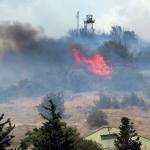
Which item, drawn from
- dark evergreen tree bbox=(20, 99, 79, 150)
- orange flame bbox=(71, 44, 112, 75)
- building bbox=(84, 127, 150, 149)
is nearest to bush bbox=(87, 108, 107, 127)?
building bbox=(84, 127, 150, 149)

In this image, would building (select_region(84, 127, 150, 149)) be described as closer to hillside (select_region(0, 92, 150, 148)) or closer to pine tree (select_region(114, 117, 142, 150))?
A: hillside (select_region(0, 92, 150, 148))

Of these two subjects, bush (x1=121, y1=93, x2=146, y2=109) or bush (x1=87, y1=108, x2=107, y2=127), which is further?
bush (x1=121, y1=93, x2=146, y2=109)

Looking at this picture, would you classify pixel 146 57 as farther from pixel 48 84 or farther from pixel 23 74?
pixel 23 74

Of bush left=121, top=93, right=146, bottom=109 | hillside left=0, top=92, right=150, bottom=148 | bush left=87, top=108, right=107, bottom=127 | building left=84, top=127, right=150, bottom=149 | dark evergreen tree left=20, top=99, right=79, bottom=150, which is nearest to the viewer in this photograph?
dark evergreen tree left=20, top=99, right=79, bottom=150

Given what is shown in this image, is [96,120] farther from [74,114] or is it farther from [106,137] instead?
[106,137]

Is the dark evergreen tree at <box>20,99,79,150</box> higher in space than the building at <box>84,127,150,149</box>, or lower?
lower

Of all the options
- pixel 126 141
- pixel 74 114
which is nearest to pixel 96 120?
pixel 74 114

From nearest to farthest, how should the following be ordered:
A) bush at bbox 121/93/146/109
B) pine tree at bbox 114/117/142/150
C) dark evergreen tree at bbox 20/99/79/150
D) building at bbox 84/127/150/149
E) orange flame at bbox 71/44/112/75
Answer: dark evergreen tree at bbox 20/99/79/150 → pine tree at bbox 114/117/142/150 → building at bbox 84/127/150/149 → bush at bbox 121/93/146/109 → orange flame at bbox 71/44/112/75

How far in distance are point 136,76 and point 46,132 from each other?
402ft

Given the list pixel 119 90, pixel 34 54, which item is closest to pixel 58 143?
pixel 119 90

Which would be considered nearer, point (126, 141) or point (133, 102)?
point (126, 141)

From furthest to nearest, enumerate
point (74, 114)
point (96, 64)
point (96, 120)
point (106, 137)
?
point (96, 64) < point (74, 114) < point (96, 120) < point (106, 137)

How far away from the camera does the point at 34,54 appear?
16100 cm

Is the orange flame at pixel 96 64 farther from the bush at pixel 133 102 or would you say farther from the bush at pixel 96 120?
the bush at pixel 96 120
